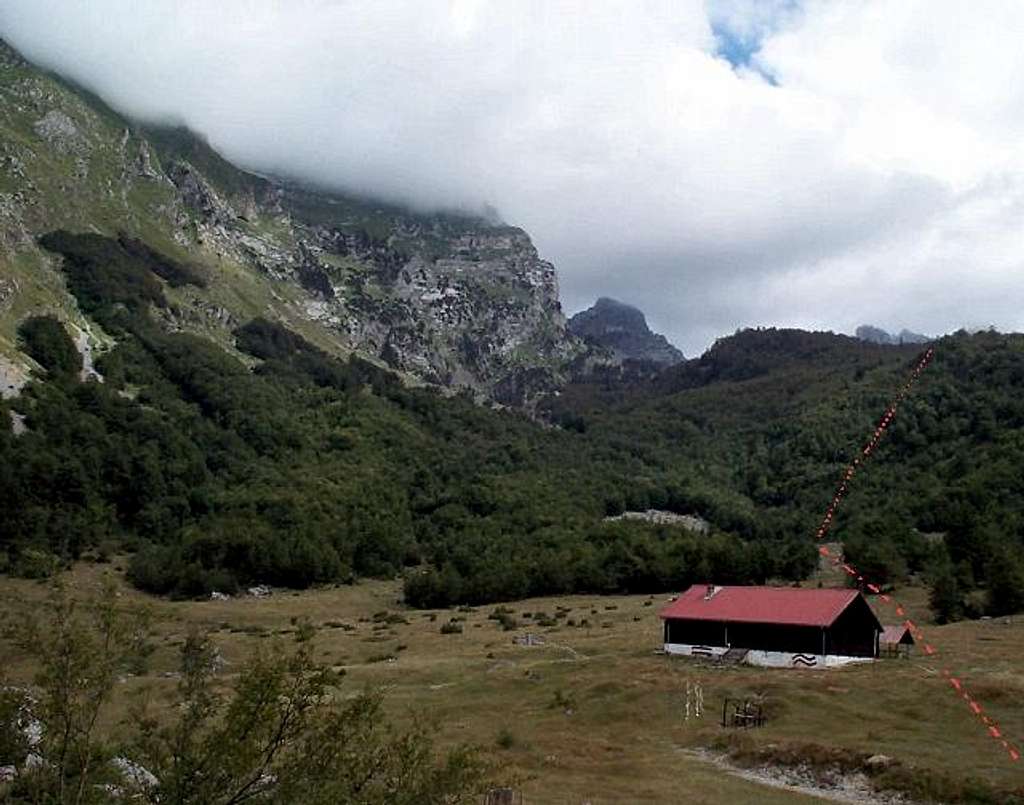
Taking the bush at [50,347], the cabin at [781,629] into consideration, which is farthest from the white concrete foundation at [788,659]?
the bush at [50,347]

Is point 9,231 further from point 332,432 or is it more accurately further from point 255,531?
point 255,531

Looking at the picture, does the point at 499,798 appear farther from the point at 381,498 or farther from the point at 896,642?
the point at 381,498

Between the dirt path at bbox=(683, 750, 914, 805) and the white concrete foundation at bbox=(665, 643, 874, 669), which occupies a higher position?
the white concrete foundation at bbox=(665, 643, 874, 669)

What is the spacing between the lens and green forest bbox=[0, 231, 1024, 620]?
109 m

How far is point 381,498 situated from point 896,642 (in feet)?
368

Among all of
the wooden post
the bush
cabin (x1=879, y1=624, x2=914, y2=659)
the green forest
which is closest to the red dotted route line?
cabin (x1=879, y1=624, x2=914, y2=659)

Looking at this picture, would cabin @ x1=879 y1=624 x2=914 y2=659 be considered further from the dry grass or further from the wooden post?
the wooden post

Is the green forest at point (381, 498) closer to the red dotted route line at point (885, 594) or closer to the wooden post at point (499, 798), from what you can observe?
the red dotted route line at point (885, 594)

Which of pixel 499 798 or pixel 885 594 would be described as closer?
pixel 499 798

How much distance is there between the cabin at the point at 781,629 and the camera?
59.2 metres

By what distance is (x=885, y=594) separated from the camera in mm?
94000

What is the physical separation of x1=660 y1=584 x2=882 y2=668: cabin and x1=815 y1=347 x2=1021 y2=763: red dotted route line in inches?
168

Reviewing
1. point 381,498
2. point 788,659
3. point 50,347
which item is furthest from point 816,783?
point 50,347

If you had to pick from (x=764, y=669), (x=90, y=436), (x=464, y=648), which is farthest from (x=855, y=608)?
(x=90, y=436)
